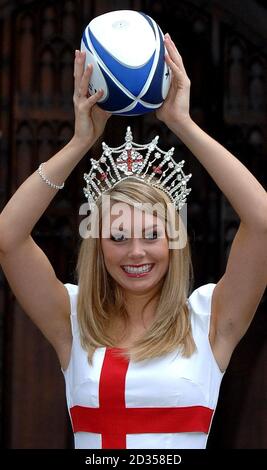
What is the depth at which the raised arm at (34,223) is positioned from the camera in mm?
3627

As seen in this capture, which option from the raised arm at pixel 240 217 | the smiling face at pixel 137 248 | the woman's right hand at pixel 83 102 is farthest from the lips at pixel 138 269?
the woman's right hand at pixel 83 102

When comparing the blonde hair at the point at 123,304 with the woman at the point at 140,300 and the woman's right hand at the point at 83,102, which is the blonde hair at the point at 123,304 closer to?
the woman at the point at 140,300

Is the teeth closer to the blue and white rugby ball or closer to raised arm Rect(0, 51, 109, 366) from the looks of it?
raised arm Rect(0, 51, 109, 366)

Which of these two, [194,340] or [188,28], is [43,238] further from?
[194,340]

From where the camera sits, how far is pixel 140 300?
3764 millimetres

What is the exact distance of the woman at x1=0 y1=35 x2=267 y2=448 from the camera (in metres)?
3.56

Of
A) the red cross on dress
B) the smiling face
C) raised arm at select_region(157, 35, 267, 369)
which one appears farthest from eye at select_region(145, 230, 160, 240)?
the red cross on dress

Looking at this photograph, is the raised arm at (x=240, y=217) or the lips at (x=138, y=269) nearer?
the raised arm at (x=240, y=217)

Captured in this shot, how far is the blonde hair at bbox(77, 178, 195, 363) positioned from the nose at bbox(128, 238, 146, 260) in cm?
9

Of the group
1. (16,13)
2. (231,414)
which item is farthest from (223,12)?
(231,414)

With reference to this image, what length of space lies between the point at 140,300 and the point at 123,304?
0.19ft

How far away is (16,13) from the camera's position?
18.9 ft

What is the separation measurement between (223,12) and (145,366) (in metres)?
2.60

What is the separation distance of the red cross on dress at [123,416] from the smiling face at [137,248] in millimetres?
240
